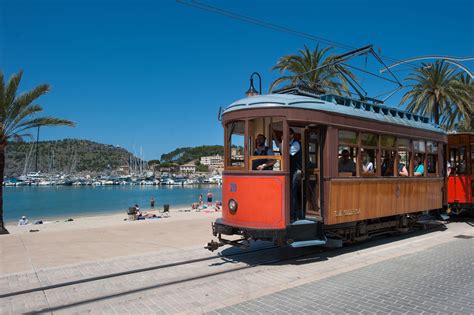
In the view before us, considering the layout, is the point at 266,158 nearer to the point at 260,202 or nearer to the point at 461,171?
the point at 260,202

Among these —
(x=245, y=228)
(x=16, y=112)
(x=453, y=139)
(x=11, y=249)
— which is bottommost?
(x=11, y=249)

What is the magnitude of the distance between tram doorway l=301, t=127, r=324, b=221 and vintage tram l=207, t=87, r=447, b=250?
2 cm

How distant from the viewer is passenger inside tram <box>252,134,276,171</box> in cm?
809

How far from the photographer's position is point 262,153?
8211mm

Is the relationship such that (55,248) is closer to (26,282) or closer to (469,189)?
(26,282)

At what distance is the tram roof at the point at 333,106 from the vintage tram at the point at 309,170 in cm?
2

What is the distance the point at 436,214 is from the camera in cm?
Answer: 1370

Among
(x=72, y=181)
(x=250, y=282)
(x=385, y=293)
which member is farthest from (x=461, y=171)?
(x=72, y=181)

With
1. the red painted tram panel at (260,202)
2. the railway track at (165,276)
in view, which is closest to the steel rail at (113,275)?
the railway track at (165,276)

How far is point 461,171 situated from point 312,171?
9.22 meters

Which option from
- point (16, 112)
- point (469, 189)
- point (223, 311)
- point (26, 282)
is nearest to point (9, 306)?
point (26, 282)

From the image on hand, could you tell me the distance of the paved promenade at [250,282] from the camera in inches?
223

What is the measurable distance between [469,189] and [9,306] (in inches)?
588

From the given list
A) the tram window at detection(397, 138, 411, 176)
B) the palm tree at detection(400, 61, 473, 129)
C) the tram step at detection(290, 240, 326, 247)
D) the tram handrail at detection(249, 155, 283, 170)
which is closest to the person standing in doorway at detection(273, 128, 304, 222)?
the tram handrail at detection(249, 155, 283, 170)
